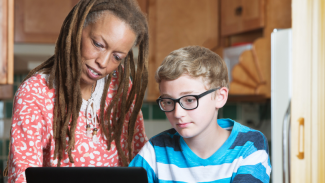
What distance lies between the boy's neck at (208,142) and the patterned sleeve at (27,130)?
0.41 meters

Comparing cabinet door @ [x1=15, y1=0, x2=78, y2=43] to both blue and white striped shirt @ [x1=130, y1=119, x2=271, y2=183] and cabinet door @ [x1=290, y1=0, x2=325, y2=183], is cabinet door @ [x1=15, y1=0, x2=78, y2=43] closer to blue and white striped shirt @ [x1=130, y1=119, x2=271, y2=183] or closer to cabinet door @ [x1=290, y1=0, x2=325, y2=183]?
blue and white striped shirt @ [x1=130, y1=119, x2=271, y2=183]

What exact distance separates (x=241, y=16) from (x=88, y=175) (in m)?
1.69

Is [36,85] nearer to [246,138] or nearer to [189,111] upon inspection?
[189,111]

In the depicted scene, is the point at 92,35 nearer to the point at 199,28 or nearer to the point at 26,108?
the point at 26,108

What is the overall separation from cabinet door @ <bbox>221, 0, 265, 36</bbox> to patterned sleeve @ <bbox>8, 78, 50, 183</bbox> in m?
1.42

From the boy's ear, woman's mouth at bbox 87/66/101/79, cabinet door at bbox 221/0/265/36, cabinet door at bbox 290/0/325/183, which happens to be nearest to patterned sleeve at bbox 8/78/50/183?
woman's mouth at bbox 87/66/101/79

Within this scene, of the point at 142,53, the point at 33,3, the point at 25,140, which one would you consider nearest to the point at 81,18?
the point at 142,53

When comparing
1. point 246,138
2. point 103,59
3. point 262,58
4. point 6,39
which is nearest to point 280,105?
point 246,138

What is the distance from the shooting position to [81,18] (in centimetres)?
92

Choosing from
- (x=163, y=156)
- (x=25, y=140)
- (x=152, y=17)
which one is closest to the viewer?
(x=25, y=140)

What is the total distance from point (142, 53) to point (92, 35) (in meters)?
0.20

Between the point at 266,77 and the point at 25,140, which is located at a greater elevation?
the point at 266,77

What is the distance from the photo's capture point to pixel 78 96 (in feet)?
3.05

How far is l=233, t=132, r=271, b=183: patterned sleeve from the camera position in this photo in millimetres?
801
